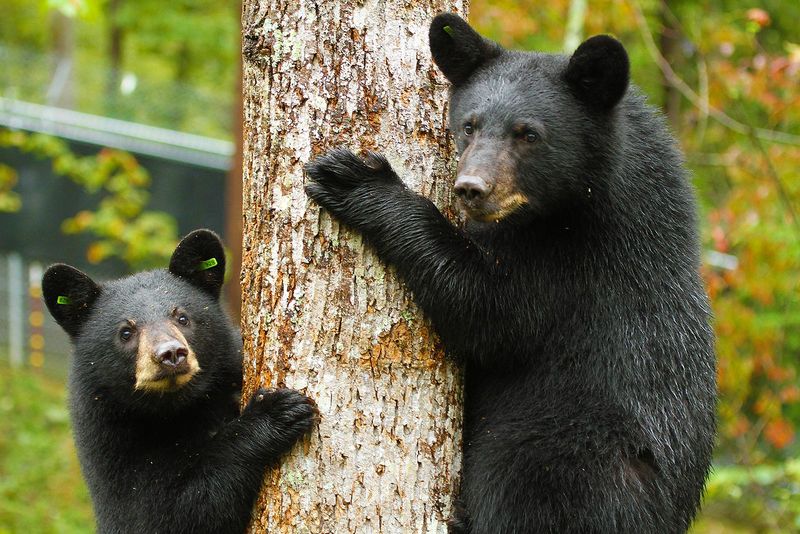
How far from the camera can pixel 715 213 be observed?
917 centimetres

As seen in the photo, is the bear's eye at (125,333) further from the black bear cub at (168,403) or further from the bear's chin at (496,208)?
the bear's chin at (496,208)

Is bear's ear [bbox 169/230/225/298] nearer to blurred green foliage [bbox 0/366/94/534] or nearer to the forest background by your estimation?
the forest background

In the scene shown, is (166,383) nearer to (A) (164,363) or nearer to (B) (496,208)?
(A) (164,363)

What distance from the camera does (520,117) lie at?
369 cm

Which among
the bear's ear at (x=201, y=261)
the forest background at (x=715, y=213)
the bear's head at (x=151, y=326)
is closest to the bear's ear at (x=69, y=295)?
the bear's head at (x=151, y=326)

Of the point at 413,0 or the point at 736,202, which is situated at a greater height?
the point at 413,0

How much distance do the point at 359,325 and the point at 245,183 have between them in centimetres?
76

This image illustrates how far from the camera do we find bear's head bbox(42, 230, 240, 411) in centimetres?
410

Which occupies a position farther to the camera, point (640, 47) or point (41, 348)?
point (41, 348)

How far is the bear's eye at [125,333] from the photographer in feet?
14.2

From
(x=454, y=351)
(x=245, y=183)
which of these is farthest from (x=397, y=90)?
(x=454, y=351)

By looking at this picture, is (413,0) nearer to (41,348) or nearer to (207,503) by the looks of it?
(207,503)

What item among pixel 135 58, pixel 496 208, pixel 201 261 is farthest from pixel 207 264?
pixel 135 58

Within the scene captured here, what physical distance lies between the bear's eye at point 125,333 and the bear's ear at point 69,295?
31 cm
